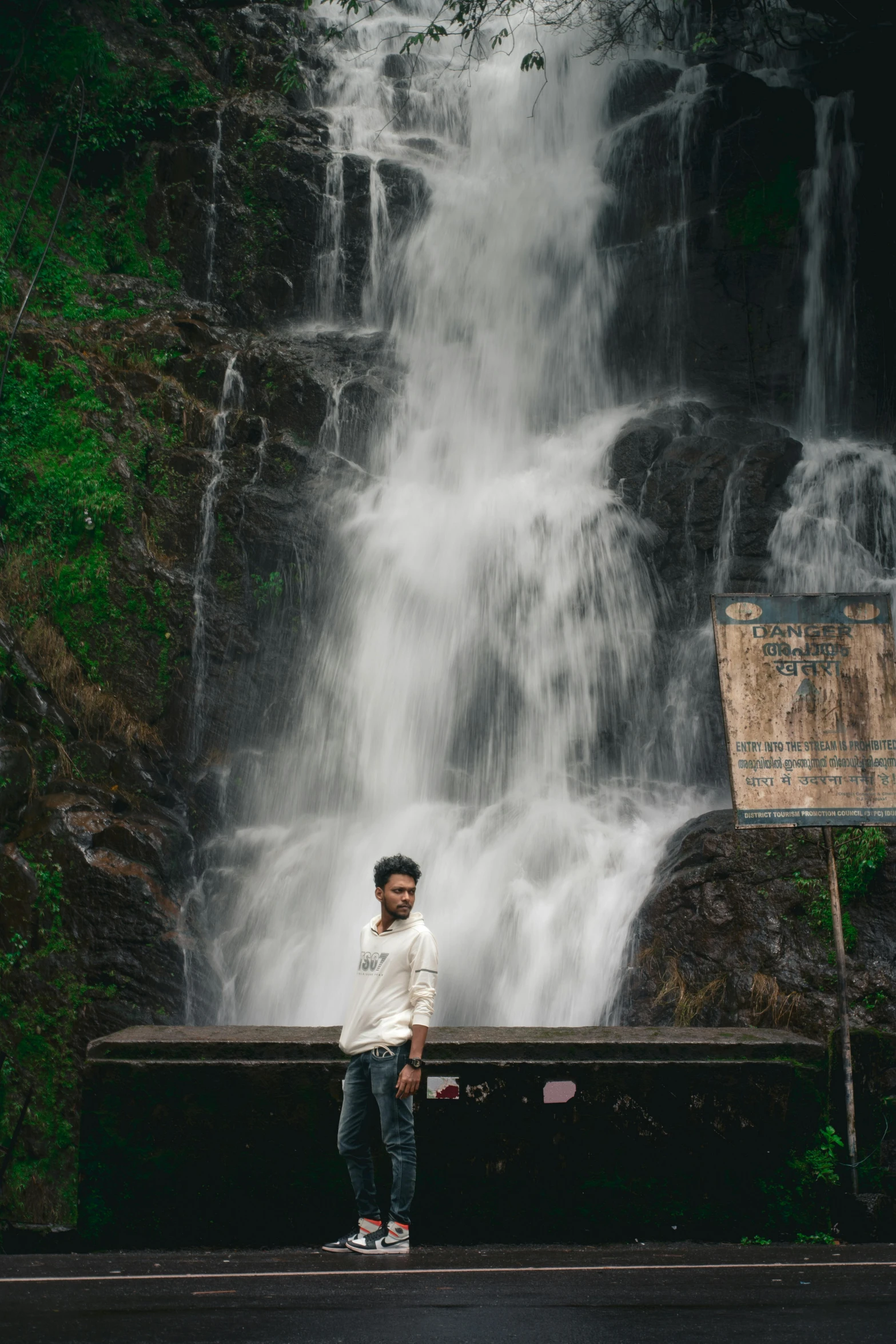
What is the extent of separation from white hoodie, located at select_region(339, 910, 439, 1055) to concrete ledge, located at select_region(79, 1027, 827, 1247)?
323mm

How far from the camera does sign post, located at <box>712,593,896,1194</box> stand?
534 cm

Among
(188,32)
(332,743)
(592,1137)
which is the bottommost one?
(592,1137)

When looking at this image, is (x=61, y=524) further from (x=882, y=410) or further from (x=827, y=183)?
(x=827, y=183)

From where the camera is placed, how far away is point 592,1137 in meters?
4.70

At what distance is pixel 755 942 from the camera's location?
8148 mm

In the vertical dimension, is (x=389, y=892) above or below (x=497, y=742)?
below

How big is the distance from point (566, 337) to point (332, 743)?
8.23 m

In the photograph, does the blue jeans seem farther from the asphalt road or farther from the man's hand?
the asphalt road

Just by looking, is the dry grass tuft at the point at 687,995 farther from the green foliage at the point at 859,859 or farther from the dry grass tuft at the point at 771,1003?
the green foliage at the point at 859,859

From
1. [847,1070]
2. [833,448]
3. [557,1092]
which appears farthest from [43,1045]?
[833,448]

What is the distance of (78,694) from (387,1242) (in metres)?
8.35

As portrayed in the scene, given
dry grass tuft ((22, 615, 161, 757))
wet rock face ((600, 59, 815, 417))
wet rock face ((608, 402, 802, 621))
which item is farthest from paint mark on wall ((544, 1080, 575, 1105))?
wet rock face ((600, 59, 815, 417))

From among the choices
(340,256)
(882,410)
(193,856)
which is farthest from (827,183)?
(193,856)

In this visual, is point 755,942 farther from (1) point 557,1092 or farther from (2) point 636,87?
(2) point 636,87
